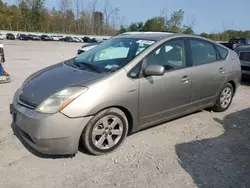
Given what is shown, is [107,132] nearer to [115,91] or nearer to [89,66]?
[115,91]

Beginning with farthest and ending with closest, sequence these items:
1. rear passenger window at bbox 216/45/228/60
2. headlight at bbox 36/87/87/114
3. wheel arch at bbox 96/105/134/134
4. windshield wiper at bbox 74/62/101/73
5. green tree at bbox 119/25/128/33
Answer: green tree at bbox 119/25/128/33 < rear passenger window at bbox 216/45/228/60 < windshield wiper at bbox 74/62/101/73 < wheel arch at bbox 96/105/134/134 < headlight at bbox 36/87/87/114

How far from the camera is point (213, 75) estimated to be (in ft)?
14.3

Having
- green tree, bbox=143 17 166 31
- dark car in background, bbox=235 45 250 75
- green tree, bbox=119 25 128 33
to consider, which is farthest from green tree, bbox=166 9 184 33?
dark car in background, bbox=235 45 250 75

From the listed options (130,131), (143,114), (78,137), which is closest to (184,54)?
(143,114)

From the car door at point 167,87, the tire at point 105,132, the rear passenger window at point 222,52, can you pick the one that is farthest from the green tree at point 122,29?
the tire at point 105,132

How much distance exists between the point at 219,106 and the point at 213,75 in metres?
0.82

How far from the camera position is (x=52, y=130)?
274cm

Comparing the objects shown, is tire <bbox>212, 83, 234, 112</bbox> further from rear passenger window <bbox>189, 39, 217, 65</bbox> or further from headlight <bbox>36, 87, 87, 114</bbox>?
headlight <bbox>36, 87, 87, 114</bbox>

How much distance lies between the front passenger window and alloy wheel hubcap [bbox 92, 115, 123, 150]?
978mm

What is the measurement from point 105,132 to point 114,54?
50.6 inches

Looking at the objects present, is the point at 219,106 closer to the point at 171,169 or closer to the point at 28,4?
the point at 171,169

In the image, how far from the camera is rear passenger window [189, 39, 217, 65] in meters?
4.09

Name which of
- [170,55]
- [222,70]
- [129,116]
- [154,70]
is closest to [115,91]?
[129,116]

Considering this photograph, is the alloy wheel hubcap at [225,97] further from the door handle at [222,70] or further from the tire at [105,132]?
the tire at [105,132]
